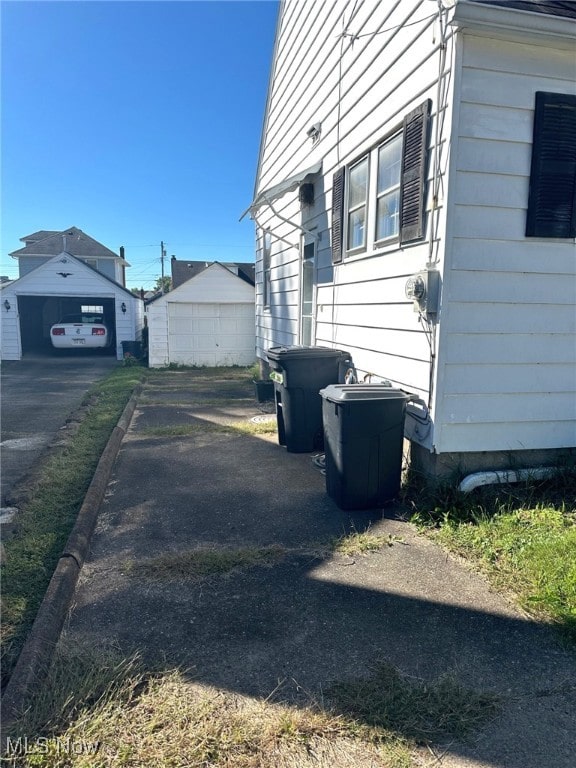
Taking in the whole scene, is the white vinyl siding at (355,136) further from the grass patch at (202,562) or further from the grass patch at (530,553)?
the grass patch at (202,562)

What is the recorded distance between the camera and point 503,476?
159 inches

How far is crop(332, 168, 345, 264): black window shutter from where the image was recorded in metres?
6.14

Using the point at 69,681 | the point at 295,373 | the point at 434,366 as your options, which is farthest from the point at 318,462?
the point at 69,681

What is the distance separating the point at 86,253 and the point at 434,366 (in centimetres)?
3373

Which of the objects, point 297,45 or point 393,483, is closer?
point 393,483

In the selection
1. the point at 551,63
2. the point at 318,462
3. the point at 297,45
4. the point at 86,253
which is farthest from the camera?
the point at 86,253

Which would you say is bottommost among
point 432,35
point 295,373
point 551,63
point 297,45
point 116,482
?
point 116,482

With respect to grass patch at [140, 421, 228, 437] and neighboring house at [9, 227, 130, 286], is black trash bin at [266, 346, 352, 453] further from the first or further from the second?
neighboring house at [9, 227, 130, 286]

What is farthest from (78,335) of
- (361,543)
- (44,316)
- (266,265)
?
(361,543)

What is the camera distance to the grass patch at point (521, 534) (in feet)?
9.05

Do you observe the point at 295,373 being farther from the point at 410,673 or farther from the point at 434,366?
the point at 410,673

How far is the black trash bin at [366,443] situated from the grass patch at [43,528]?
2.26 meters

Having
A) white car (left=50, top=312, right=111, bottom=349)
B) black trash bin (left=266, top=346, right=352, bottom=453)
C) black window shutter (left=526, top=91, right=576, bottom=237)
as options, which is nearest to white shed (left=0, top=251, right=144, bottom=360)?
white car (left=50, top=312, right=111, bottom=349)

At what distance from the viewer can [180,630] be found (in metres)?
2.61
